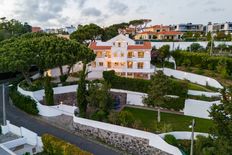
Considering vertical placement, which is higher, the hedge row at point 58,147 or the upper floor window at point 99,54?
the upper floor window at point 99,54

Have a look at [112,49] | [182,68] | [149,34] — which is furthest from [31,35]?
[149,34]

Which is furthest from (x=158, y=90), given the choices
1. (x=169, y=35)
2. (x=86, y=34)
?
(x=169, y=35)

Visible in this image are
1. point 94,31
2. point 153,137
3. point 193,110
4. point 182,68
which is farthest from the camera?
point 94,31

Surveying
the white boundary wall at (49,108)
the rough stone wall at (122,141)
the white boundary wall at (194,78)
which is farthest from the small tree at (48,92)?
the white boundary wall at (194,78)

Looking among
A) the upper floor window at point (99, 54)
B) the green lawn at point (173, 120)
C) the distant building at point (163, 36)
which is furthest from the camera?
the distant building at point (163, 36)

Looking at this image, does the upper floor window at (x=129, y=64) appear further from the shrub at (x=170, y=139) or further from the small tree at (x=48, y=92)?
the shrub at (x=170, y=139)

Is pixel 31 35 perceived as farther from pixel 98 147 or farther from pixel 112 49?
pixel 98 147

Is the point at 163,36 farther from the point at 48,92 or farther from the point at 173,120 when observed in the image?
the point at 48,92
